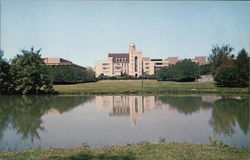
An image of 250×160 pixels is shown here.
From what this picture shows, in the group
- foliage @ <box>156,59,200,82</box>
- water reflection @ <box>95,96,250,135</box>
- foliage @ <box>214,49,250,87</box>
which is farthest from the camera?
foliage @ <box>156,59,200,82</box>

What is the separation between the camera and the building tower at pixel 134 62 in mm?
123625

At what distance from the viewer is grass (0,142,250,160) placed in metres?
6.66

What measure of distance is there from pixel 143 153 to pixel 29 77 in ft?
121

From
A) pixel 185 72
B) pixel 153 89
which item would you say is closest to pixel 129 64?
pixel 185 72

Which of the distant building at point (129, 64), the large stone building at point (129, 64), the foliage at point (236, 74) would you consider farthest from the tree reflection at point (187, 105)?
the distant building at point (129, 64)

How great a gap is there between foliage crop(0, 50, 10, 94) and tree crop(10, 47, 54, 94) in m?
0.90

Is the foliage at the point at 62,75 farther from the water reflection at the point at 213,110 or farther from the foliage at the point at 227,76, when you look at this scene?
the water reflection at the point at 213,110

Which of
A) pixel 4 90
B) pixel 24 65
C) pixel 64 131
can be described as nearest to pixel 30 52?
pixel 24 65

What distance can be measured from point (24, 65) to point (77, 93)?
34.9 ft

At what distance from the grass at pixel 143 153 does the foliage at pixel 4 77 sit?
35.6 m

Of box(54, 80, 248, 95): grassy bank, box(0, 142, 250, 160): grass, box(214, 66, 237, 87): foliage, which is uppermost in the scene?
box(214, 66, 237, 87): foliage

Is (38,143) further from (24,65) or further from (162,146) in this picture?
(24,65)

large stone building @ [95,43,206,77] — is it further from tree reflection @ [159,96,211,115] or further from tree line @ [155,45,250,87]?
tree reflection @ [159,96,211,115]

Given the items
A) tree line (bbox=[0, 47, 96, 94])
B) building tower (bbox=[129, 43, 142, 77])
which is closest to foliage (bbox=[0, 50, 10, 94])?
tree line (bbox=[0, 47, 96, 94])
